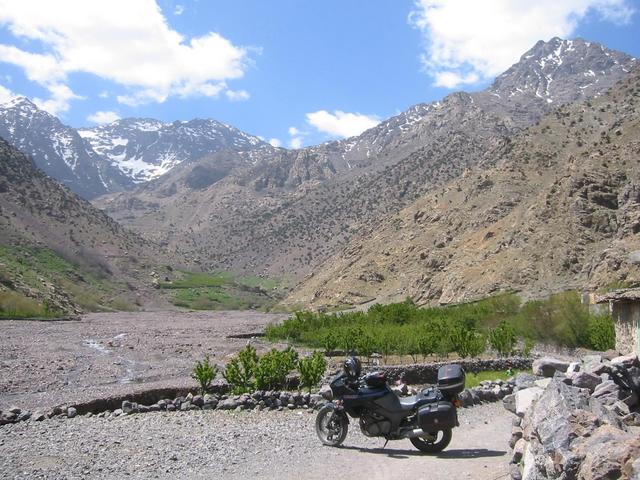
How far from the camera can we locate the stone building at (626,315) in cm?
2033

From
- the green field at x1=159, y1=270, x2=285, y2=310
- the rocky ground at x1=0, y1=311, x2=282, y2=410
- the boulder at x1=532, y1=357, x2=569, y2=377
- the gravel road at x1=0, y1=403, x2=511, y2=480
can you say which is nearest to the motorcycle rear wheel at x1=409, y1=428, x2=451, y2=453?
the gravel road at x1=0, y1=403, x2=511, y2=480

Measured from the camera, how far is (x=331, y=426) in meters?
12.2

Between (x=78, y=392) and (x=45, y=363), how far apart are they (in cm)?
1099

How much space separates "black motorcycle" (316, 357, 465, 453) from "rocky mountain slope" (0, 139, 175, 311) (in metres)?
76.7

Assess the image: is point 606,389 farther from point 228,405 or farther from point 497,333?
point 497,333

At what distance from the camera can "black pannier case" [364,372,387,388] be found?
453 inches

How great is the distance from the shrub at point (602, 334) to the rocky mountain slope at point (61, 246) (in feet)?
218

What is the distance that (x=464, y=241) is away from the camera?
9194cm

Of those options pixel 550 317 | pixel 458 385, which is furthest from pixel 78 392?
pixel 550 317

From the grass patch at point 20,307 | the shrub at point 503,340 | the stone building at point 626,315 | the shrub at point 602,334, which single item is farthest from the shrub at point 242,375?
the grass patch at point 20,307

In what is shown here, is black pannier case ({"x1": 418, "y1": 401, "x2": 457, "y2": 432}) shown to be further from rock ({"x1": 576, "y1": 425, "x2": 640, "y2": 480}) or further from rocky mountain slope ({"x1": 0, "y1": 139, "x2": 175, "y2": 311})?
rocky mountain slope ({"x1": 0, "y1": 139, "x2": 175, "y2": 311})

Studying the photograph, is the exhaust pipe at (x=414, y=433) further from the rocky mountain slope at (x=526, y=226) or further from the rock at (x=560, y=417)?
the rocky mountain slope at (x=526, y=226)

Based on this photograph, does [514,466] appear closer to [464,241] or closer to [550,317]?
[550,317]

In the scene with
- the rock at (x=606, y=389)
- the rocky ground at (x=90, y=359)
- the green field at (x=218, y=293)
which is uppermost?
the green field at (x=218, y=293)
